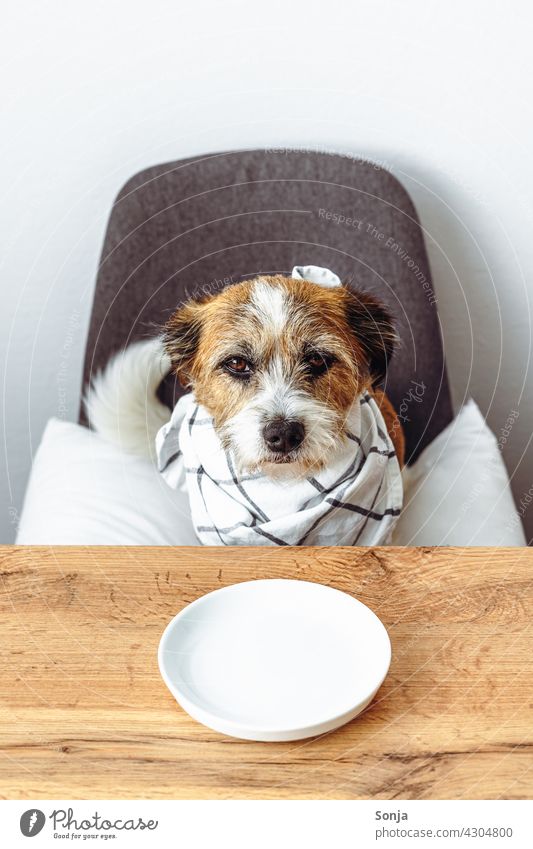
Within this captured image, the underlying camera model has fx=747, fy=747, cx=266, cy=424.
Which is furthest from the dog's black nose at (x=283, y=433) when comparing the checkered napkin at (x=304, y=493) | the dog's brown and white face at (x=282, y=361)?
the checkered napkin at (x=304, y=493)

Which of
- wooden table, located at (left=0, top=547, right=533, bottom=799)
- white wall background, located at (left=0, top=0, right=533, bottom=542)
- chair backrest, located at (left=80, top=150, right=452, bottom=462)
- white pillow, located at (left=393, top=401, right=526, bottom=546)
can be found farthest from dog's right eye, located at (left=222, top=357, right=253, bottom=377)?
white wall background, located at (left=0, top=0, right=533, bottom=542)

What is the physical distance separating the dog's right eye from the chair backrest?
345 mm

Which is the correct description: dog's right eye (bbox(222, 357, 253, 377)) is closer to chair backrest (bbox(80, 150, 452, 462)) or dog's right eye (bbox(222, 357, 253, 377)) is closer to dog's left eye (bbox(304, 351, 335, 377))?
dog's left eye (bbox(304, 351, 335, 377))

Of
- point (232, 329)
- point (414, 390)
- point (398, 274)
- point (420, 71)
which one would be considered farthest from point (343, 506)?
point (420, 71)

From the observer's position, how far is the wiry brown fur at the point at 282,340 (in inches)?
37.5

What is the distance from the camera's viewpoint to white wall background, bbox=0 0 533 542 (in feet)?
4.06

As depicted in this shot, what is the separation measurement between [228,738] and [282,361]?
47 cm

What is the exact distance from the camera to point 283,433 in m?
0.93

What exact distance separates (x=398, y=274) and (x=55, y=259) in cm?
67

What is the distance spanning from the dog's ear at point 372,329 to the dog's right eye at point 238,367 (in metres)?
0.16

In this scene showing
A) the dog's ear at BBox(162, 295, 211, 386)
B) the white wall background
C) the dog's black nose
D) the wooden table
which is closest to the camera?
the wooden table

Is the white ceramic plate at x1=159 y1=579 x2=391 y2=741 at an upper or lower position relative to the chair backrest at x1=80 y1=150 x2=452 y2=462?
lower

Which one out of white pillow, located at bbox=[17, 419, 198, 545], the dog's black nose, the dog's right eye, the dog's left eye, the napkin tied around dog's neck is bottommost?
white pillow, located at bbox=[17, 419, 198, 545]
